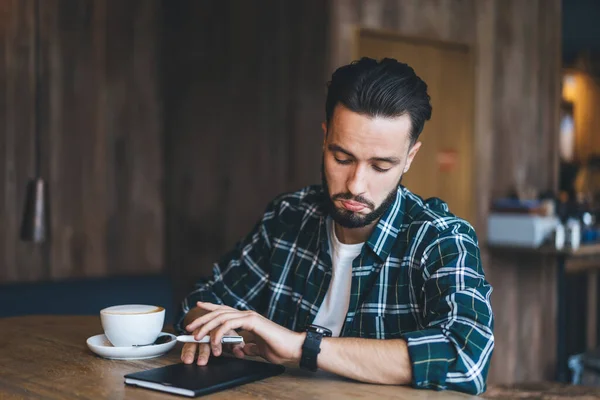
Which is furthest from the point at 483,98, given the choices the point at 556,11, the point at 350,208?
the point at 350,208

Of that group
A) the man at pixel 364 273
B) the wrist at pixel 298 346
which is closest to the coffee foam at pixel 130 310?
the man at pixel 364 273

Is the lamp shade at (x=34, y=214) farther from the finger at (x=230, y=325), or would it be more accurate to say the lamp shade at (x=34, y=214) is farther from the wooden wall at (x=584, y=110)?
the wooden wall at (x=584, y=110)

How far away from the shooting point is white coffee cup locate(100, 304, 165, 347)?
1.59 meters

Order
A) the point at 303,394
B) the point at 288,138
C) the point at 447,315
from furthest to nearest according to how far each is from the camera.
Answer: the point at 288,138, the point at 447,315, the point at 303,394

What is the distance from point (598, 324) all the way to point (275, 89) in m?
3.12

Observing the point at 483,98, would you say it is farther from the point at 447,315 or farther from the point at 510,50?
the point at 447,315

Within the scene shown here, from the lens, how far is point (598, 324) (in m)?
5.38

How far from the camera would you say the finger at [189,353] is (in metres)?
1.55

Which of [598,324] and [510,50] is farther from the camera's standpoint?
[598,324]

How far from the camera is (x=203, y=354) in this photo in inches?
61.2

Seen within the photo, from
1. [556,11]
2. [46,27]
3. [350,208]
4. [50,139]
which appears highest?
[556,11]

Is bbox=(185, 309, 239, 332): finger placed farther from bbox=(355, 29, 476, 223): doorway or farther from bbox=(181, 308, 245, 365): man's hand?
bbox=(355, 29, 476, 223): doorway

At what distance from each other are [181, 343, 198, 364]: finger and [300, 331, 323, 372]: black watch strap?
23 centimetres

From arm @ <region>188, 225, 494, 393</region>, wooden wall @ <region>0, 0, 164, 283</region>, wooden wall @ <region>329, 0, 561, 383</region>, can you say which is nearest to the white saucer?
arm @ <region>188, 225, 494, 393</region>
